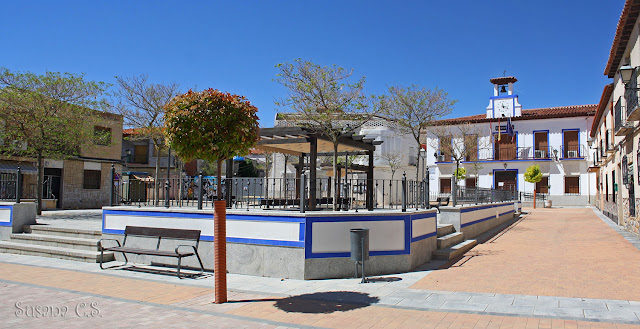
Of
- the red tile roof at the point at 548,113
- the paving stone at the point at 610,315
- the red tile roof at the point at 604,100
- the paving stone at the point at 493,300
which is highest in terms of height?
the red tile roof at the point at 548,113

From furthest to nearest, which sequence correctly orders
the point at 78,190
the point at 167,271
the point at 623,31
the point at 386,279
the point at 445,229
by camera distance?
the point at 78,190 < the point at 623,31 < the point at 445,229 < the point at 167,271 < the point at 386,279

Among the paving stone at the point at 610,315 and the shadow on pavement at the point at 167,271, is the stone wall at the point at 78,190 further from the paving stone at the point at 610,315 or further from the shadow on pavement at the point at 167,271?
the paving stone at the point at 610,315

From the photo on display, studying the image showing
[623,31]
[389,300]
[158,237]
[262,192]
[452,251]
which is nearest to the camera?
[389,300]

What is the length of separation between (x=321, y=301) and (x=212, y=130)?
2871 millimetres

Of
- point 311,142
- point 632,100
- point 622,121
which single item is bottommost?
point 311,142

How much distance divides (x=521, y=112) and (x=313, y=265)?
38.0 meters

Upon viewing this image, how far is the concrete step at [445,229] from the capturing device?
36.1 feet

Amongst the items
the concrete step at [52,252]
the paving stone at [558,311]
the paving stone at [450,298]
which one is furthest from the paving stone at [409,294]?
the concrete step at [52,252]

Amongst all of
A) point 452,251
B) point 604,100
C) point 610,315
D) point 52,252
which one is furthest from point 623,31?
point 52,252

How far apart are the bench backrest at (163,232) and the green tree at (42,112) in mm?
9662

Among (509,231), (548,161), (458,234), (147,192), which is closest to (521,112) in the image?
(548,161)

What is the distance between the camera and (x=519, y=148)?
→ 3897 centimetres

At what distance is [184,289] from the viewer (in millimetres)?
7086

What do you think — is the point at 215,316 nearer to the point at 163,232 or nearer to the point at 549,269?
the point at 163,232
